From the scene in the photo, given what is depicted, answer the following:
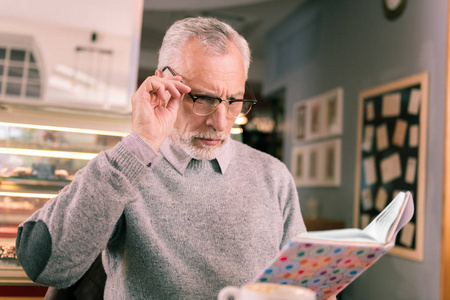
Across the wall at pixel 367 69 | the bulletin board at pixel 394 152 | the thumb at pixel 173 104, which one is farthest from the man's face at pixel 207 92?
the bulletin board at pixel 394 152

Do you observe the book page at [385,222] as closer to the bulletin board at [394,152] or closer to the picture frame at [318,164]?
the bulletin board at [394,152]

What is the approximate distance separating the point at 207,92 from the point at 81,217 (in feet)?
1.71

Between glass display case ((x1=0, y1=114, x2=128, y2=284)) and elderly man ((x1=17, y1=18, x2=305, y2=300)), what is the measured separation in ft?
1.93

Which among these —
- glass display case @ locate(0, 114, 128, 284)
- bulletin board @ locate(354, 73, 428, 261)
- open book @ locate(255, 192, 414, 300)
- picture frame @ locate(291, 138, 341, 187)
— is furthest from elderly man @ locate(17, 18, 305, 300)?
picture frame @ locate(291, 138, 341, 187)

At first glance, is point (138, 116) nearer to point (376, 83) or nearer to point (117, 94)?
point (117, 94)

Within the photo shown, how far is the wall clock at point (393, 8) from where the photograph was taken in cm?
321

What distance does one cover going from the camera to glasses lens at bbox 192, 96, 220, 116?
1.27m

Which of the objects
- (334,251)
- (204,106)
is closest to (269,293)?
(334,251)

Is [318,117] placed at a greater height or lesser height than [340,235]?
greater

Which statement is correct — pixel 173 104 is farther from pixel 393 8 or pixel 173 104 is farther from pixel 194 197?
pixel 393 8

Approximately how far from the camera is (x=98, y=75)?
120 inches

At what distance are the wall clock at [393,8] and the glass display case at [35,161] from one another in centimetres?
246

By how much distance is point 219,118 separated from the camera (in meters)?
1.26

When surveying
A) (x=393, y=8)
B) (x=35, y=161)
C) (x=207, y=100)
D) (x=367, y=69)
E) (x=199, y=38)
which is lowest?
(x=35, y=161)
